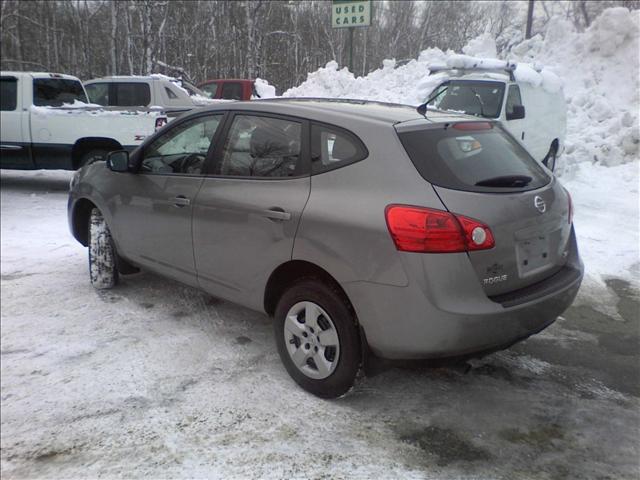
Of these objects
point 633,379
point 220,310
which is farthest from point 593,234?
point 220,310

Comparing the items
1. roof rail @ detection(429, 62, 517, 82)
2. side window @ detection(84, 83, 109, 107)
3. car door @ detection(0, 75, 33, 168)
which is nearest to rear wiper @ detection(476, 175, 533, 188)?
roof rail @ detection(429, 62, 517, 82)

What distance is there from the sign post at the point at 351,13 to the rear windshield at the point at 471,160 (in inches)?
454

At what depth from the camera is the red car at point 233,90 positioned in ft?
48.3

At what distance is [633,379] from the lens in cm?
343

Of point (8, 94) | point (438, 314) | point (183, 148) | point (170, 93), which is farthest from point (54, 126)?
point (438, 314)

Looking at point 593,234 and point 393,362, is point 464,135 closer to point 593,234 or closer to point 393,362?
point 393,362

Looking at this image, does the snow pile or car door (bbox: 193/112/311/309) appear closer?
car door (bbox: 193/112/311/309)

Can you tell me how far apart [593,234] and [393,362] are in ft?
16.6

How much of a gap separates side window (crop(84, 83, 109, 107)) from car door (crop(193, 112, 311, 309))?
7.84 meters

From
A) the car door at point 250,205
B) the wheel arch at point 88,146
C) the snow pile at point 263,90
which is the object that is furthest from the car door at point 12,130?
the snow pile at point 263,90

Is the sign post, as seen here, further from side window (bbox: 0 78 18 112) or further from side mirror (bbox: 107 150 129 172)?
side mirror (bbox: 107 150 129 172)

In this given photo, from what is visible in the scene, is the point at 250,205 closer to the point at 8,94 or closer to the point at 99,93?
the point at 8,94

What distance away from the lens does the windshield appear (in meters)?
8.49

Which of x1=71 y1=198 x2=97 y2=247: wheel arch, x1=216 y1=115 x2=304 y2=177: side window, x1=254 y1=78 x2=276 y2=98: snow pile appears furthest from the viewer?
x1=254 y1=78 x2=276 y2=98: snow pile
